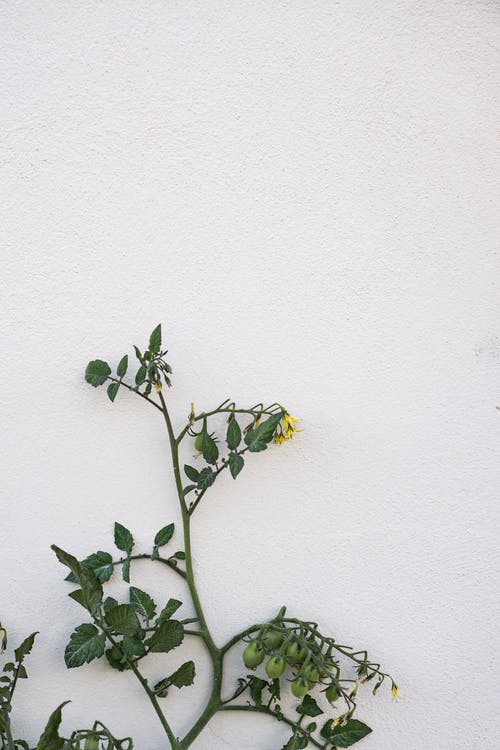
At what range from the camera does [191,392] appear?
127 centimetres

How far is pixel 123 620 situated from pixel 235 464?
0.31m

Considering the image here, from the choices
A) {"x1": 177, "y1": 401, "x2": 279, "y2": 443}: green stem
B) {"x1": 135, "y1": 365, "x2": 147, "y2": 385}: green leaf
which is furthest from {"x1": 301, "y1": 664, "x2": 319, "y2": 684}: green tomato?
{"x1": 135, "y1": 365, "x2": 147, "y2": 385}: green leaf

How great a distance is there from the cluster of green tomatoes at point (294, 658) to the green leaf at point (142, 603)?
7.1 inches

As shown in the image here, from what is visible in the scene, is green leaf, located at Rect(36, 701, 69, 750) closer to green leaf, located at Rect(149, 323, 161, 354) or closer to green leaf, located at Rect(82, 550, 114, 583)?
green leaf, located at Rect(82, 550, 114, 583)

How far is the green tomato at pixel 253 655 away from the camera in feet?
3.91

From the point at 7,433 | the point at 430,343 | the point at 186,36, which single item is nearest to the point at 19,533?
the point at 7,433

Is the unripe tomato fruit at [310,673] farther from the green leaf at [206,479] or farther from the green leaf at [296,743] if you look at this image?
the green leaf at [206,479]

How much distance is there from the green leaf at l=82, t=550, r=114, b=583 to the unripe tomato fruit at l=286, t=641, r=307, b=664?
34 cm

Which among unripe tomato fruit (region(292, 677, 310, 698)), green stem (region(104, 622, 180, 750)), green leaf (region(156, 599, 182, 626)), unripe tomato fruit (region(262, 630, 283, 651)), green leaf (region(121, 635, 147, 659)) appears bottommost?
green stem (region(104, 622, 180, 750))

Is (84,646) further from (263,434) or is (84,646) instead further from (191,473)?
(263,434)

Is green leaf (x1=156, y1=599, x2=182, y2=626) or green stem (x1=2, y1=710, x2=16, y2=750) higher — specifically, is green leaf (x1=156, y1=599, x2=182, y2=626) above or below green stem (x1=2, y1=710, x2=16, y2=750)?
above

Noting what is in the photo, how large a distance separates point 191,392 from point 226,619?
43cm

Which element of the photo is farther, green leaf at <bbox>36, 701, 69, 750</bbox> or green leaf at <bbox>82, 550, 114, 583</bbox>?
green leaf at <bbox>82, 550, 114, 583</bbox>

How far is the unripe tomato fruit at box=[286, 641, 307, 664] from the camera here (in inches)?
46.6
